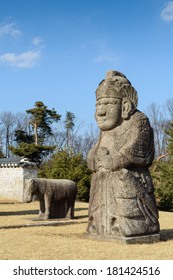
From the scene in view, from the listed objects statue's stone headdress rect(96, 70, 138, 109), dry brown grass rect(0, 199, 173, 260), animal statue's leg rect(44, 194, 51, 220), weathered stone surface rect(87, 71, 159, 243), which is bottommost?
dry brown grass rect(0, 199, 173, 260)

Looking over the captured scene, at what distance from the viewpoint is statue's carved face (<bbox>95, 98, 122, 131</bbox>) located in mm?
8594

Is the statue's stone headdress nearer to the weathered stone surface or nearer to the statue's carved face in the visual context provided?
the weathered stone surface

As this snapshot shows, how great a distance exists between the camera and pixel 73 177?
80.6 feet

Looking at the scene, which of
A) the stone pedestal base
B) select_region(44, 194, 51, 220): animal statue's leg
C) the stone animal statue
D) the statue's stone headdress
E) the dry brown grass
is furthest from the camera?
select_region(44, 194, 51, 220): animal statue's leg

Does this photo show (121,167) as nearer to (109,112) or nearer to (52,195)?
(109,112)

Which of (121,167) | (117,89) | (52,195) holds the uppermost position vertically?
(117,89)

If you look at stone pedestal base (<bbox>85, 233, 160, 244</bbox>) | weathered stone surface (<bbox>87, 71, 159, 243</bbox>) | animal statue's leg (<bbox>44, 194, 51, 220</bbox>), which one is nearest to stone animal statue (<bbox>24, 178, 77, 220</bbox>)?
animal statue's leg (<bbox>44, 194, 51, 220</bbox>)

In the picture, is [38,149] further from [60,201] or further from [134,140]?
[134,140]

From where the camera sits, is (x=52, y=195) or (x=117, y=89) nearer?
(x=117, y=89)

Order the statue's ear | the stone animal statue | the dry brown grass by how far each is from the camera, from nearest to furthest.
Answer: the dry brown grass → the statue's ear → the stone animal statue

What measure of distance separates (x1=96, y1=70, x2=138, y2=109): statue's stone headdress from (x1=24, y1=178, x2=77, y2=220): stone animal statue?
5.43 m

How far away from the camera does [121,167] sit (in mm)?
8180

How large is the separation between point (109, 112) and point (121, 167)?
124cm

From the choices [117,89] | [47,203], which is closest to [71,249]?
[117,89]
